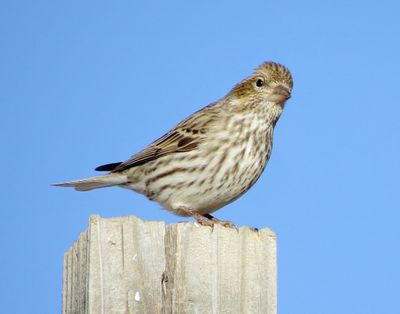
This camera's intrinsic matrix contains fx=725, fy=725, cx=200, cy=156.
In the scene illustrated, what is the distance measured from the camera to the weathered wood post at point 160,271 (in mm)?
4137

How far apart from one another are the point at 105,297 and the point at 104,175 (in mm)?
5747

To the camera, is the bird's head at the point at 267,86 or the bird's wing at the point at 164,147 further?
the bird's head at the point at 267,86

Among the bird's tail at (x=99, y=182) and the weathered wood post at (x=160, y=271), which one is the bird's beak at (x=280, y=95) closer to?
the bird's tail at (x=99, y=182)

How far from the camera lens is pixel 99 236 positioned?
13.8 ft

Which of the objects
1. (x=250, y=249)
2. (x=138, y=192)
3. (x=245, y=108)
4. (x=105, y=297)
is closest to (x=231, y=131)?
(x=245, y=108)

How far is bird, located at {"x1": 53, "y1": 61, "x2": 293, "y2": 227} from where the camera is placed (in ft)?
28.0

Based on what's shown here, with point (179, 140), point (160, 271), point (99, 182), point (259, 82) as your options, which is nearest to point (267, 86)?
point (259, 82)

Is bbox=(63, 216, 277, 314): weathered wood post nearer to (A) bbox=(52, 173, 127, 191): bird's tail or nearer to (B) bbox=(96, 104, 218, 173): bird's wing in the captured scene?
(B) bbox=(96, 104, 218, 173): bird's wing

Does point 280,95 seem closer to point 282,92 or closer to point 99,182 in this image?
point 282,92

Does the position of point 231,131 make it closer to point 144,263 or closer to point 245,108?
point 245,108

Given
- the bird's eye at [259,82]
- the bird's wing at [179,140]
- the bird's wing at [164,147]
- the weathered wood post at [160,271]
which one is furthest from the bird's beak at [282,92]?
the weathered wood post at [160,271]

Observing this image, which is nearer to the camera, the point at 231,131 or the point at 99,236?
the point at 99,236

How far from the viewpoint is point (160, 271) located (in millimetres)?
4254

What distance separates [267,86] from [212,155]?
143 centimetres
